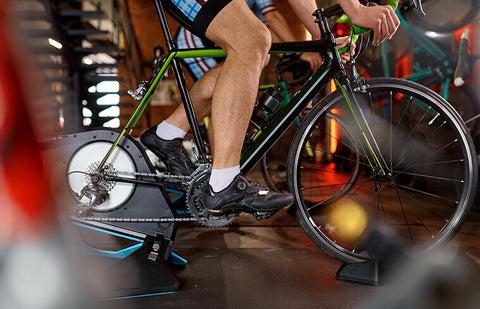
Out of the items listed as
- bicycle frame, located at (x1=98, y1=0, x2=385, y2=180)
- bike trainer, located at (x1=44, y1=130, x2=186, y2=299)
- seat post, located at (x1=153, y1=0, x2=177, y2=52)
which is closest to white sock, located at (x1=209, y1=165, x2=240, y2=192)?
bicycle frame, located at (x1=98, y1=0, x2=385, y2=180)

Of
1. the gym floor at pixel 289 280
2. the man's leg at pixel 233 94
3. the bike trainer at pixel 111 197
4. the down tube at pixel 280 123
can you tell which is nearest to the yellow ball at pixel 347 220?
the gym floor at pixel 289 280

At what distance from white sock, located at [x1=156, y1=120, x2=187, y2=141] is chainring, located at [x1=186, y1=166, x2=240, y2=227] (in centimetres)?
26

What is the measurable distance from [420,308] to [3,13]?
1.49 meters

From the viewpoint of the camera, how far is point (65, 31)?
15.9ft

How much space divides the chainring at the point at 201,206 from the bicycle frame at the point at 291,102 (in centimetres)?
9

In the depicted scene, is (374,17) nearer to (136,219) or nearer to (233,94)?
(233,94)

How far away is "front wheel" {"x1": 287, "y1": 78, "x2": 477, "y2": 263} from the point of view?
5.18 ft

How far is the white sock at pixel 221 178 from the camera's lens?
145 cm

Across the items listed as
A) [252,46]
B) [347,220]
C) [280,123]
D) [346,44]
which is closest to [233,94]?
[252,46]

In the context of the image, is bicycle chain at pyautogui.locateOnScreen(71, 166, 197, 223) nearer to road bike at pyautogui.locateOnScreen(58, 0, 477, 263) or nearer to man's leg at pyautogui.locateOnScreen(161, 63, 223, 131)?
road bike at pyautogui.locateOnScreen(58, 0, 477, 263)

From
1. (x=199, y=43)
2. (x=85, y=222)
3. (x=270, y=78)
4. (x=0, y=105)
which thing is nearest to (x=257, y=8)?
(x=199, y=43)

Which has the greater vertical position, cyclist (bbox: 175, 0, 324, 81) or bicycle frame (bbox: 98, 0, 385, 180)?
cyclist (bbox: 175, 0, 324, 81)

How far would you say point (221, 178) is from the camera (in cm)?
145

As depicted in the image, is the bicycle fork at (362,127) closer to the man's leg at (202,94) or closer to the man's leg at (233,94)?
the man's leg at (233,94)
